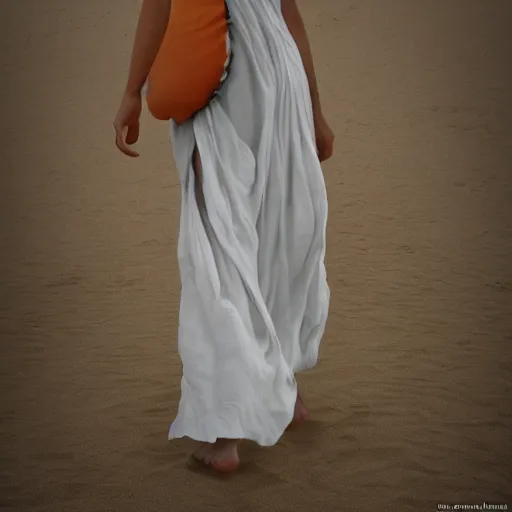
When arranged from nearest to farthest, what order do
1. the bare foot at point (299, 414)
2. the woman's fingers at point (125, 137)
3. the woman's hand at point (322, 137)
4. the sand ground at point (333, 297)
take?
the woman's fingers at point (125, 137) < the sand ground at point (333, 297) < the woman's hand at point (322, 137) < the bare foot at point (299, 414)

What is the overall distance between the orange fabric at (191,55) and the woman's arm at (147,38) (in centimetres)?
4

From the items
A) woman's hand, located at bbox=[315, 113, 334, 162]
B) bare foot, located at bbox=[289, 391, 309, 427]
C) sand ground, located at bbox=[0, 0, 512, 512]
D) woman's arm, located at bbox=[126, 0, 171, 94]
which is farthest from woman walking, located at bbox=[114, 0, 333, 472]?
bare foot, located at bbox=[289, 391, 309, 427]

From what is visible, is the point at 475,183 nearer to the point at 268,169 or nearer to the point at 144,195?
the point at 144,195

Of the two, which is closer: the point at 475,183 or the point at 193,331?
the point at 193,331

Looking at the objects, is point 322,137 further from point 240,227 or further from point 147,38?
point 147,38

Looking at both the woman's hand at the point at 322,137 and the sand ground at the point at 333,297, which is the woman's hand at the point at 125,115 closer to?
the woman's hand at the point at 322,137

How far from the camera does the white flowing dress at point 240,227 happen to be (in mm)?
2031

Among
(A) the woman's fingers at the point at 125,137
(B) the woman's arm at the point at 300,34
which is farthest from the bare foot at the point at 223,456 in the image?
(B) the woman's arm at the point at 300,34

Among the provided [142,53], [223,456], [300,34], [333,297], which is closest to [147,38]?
[142,53]

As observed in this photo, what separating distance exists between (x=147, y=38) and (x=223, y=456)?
1123mm

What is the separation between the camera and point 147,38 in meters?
2.07

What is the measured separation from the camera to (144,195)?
7.20m

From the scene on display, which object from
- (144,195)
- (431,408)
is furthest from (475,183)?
(431,408)

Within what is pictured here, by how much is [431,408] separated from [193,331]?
105 cm
